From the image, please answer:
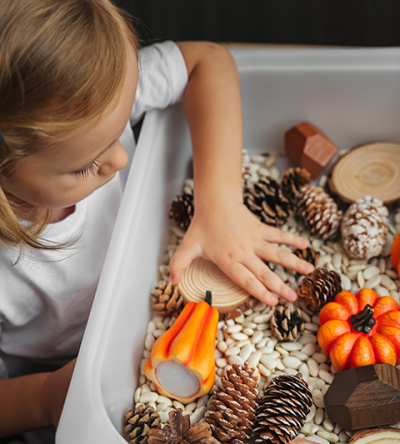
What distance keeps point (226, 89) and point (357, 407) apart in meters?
0.58

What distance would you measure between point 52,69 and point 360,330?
0.50 metres

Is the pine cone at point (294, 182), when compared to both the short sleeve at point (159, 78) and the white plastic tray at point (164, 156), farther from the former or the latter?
the short sleeve at point (159, 78)

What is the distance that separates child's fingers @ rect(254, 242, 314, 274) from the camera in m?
0.70

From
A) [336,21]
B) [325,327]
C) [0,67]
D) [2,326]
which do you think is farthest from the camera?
[336,21]

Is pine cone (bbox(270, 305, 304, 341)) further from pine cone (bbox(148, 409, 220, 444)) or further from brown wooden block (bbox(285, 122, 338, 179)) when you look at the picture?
brown wooden block (bbox(285, 122, 338, 179))

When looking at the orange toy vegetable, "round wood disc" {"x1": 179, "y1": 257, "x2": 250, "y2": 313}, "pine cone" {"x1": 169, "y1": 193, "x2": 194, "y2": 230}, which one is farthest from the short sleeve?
the orange toy vegetable

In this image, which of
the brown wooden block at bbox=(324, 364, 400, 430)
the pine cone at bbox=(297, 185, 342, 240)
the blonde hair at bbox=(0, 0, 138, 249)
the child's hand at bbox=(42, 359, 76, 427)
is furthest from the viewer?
the pine cone at bbox=(297, 185, 342, 240)

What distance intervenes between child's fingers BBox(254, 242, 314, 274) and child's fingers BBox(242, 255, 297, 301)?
0.6 inches

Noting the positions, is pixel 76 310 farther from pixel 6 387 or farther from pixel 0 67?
pixel 0 67

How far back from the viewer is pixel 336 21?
3.47 feet

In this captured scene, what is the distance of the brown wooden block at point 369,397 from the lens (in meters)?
0.52

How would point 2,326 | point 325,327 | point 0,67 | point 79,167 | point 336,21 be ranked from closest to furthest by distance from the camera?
point 0,67
point 79,167
point 325,327
point 2,326
point 336,21

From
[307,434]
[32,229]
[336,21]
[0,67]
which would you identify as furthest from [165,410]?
[336,21]

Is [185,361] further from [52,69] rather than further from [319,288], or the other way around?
[52,69]
